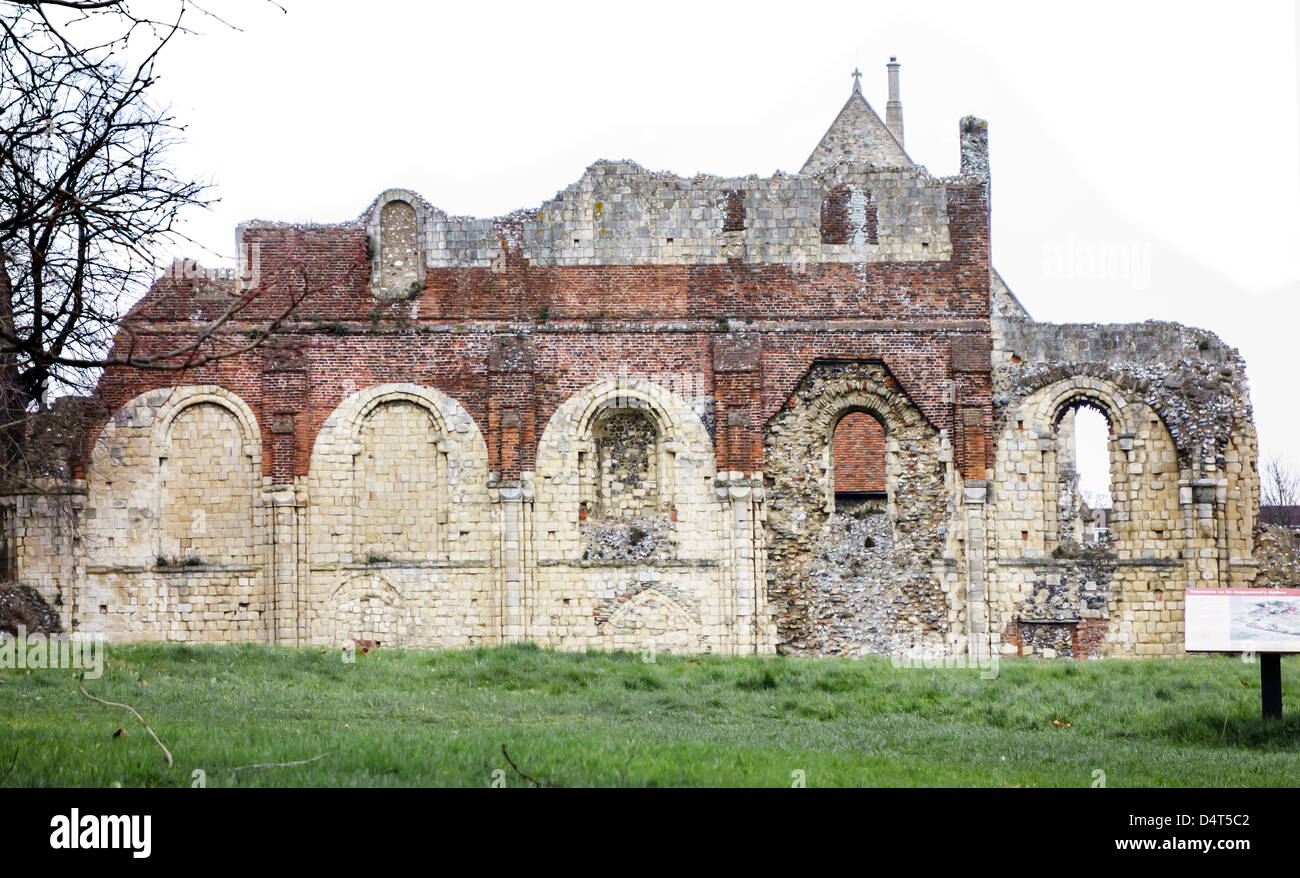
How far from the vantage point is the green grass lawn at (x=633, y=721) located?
12.3m

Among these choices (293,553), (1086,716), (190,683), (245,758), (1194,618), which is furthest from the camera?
(293,553)

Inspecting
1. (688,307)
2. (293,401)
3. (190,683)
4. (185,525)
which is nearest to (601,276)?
(688,307)

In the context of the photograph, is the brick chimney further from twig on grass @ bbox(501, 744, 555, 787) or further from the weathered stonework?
twig on grass @ bbox(501, 744, 555, 787)

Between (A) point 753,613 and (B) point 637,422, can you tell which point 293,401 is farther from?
(A) point 753,613

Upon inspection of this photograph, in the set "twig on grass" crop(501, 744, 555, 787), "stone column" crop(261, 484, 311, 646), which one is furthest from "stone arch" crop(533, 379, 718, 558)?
"twig on grass" crop(501, 744, 555, 787)

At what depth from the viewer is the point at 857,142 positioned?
41.1 metres

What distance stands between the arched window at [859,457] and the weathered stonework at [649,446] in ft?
20.3

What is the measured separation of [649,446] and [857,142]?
16.1 meters

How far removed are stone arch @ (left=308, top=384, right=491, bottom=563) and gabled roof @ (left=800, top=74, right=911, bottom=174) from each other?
1638cm

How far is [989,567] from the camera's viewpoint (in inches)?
1081

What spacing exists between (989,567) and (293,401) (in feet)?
41.1

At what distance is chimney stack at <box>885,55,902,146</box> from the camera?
47500 mm

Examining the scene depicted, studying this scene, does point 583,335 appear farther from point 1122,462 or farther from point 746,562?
point 1122,462

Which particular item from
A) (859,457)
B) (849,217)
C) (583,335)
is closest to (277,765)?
(583,335)
